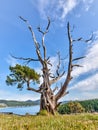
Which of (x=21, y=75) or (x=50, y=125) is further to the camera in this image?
(x=21, y=75)

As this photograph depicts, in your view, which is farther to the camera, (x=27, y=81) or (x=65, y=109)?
(x=65, y=109)

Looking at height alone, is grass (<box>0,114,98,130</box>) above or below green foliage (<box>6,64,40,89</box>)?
below

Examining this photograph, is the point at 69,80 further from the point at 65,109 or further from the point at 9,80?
the point at 65,109

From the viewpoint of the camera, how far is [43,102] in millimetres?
33188

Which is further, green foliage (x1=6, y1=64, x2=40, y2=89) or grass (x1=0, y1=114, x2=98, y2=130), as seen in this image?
green foliage (x1=6, y1=64, x2=40, y2=89)

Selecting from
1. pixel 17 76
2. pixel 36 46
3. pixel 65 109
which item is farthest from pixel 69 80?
pixel 65 109

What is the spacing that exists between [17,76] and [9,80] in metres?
1.41

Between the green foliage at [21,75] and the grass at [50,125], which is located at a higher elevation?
the green foliage at [21,75]

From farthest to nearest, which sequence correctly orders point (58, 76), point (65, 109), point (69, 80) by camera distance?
point (65, 109)
point (58, 76)
point (69, 80)

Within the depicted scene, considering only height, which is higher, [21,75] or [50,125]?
[21,75]

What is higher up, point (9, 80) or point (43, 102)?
point (9, 80)

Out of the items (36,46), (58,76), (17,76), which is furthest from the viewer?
(17,76)

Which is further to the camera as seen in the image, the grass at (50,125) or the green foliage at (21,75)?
the green foliage at (21,75)

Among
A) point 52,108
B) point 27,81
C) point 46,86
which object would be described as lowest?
point 52,108
